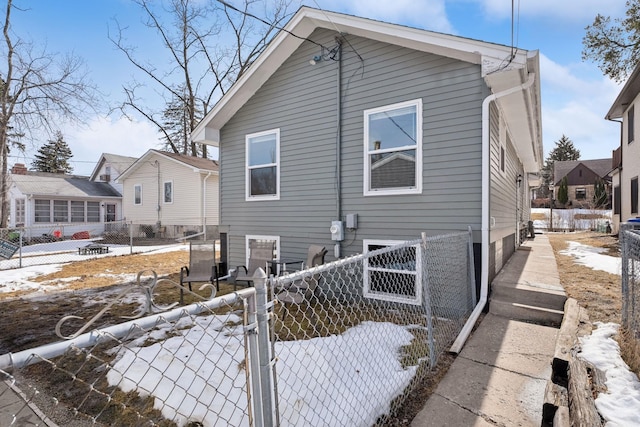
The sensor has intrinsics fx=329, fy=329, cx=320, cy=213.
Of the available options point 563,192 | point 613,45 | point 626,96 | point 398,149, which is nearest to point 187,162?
point 398,149

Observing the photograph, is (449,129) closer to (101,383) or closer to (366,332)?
(366,332)

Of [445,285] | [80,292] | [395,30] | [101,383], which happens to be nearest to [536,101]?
[395,30]

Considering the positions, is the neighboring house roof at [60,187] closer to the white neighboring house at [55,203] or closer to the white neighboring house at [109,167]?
the white neighboring house at [55,203]

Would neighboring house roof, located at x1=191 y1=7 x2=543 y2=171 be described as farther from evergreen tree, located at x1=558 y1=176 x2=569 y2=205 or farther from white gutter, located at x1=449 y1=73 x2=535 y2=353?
evergreen tree, located at x1=558 y1=176 x2=569 y2=205

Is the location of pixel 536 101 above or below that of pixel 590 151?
below

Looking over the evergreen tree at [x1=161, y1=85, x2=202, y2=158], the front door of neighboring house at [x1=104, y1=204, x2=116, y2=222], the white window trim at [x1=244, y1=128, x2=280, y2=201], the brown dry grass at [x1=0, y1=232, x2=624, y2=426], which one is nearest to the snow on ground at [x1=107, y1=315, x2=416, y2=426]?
the brown dry grass at [x1=0, y1=232, x2=624, y2=426]

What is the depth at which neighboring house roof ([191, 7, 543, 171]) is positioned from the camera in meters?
4.29

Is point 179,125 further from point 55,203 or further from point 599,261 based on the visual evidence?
point 599,261

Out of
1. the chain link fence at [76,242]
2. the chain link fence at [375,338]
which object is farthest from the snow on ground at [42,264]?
the chain link fence at [375,338]

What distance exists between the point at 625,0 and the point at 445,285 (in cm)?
1710

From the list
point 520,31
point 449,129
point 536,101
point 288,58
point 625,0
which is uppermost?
point 625,0

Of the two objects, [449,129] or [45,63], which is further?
[45,63]

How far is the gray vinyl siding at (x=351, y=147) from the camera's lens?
15.6ft

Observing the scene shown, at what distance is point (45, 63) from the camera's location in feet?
40.3
